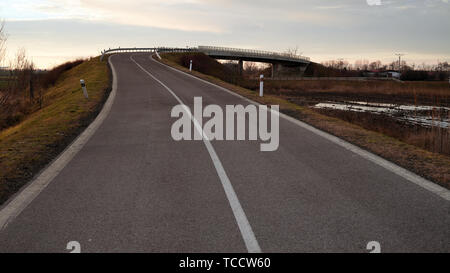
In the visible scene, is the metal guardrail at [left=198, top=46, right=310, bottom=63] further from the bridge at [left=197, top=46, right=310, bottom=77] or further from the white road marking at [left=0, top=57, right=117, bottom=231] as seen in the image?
the white road marking at [left=0, top=57, right=117, bottom=231]

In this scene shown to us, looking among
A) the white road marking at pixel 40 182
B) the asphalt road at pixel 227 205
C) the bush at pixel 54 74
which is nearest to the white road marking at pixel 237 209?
the asphalt road at pixel 227 205

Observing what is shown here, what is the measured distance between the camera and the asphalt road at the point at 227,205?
3.86 metres

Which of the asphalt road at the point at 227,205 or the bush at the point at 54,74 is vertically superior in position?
the bush at the point at 54,74

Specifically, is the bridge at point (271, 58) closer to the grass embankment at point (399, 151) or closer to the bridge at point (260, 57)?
the bridge at point (260, 57)

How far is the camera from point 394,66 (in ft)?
605

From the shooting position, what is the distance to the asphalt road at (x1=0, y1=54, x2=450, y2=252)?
12.6ft

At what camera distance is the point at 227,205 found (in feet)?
15.7

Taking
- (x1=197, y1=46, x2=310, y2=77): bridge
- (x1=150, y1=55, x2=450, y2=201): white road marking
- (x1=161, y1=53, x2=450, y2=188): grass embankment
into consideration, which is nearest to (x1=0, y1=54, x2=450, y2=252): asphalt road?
(x1=150, y1=55, x2=450, y2=201): white road marking

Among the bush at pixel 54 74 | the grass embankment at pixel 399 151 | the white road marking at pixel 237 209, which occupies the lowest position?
the white road marking at pixel 237 209

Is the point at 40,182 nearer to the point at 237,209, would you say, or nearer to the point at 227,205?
the point at 227,205

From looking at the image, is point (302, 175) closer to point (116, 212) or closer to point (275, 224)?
point (275, 224)

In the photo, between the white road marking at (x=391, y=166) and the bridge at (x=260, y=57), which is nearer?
the white road marking at (x=391, y=166)

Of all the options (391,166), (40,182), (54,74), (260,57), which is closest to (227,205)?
(40,182)
